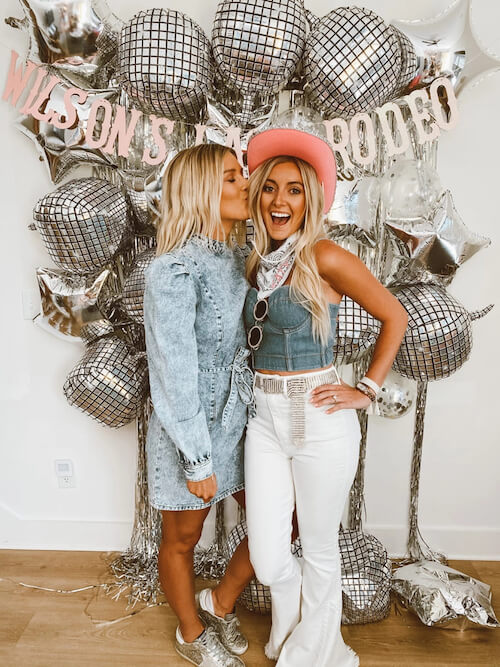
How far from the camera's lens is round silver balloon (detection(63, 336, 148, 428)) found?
5.08 ft

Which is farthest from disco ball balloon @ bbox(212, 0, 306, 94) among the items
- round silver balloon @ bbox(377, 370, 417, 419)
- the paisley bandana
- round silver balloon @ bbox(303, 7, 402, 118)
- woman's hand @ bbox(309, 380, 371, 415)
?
round silver balloon @ bbox(377, 370, 417, 419)

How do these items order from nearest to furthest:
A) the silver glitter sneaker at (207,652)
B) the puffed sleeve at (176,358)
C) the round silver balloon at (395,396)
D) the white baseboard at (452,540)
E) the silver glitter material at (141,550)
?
the puffed sleeve at (176,358), the silver glitter sneaker at (207,652), the round silver balloon at (395,396), the silver glitter material at (141,550), the white baseboard at (452,540)

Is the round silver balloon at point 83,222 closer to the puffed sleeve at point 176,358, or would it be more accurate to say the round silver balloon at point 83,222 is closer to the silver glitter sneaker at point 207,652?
the puffed sleeve at point 176,358

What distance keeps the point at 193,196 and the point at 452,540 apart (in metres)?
1.68

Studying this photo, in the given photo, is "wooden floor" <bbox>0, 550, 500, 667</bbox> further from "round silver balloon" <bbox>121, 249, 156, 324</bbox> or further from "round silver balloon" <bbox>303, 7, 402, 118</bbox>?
"round silver balloon" <bbox>303, 7, 402, 118</bbox>

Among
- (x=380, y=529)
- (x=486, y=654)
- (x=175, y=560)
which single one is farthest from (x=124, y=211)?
(x=486, y=654)

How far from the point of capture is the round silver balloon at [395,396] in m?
1.66

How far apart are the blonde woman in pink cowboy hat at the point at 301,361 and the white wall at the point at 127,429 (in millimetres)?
649

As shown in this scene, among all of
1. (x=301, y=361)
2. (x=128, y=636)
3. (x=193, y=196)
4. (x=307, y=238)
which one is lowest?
(x=128, y=636)

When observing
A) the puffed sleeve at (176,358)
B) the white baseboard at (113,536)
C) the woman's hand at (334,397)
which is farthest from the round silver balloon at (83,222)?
the white baseboard at (113,536)

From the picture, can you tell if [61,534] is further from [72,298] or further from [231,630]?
[72,298]

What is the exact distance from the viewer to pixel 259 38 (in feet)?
4.24

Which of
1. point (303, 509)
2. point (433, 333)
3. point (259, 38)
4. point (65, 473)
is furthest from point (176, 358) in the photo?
point (65, 473)

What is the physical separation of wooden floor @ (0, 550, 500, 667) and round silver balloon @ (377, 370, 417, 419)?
70 centimetres
